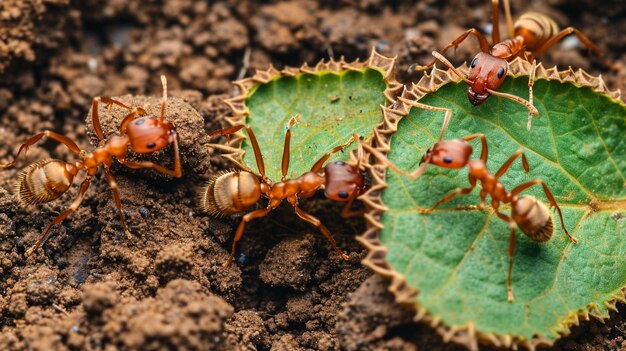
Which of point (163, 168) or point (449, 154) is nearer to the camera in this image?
point (449, 154)

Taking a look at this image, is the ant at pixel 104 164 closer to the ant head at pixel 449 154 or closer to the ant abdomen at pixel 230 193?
the ant abdomen at pixel 230 193

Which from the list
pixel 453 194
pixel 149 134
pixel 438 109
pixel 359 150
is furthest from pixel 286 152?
pixel 453 194

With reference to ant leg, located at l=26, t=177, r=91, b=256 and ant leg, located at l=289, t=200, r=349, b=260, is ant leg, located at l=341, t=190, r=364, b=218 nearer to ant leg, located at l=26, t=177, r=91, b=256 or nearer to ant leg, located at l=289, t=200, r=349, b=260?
ant leg, located at l=289, t=200, r=349, b=260

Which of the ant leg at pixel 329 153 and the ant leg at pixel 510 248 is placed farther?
the ant leg at pixel 329 153

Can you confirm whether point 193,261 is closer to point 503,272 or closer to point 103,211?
point 103,211

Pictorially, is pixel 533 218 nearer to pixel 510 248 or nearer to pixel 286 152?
pixel 510 248

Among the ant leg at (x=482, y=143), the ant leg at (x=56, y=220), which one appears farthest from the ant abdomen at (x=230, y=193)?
the ant leg at (x=482, y=143)

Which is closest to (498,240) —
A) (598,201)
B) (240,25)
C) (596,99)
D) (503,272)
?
(503,272)

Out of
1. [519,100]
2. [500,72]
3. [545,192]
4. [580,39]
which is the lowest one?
[545,192]
